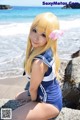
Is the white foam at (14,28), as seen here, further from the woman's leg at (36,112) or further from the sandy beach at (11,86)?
the woman's leg at (36,112)

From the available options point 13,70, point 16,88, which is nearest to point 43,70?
point 16,88

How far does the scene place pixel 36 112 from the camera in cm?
271

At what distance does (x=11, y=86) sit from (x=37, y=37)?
3.50 metres

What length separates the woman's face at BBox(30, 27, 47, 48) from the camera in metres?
2.72

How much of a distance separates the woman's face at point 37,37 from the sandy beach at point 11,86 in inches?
112

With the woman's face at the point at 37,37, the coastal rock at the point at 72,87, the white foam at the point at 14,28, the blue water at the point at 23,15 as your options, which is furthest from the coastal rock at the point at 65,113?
the blue water at the point at 23,15

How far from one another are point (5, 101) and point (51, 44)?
0.80 metres

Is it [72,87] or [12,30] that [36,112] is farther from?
[12,30]

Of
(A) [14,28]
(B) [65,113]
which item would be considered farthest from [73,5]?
(B) [65,113]

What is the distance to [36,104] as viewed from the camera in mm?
2756

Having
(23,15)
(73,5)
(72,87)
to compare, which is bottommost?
(73,5)

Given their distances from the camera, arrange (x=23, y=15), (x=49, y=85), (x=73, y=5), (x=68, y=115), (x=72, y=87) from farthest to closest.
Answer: (x=73, y=5) → (x=23, y=15) → (x=72, y=87) → (x=68, y=115) → (x=49, y=85)

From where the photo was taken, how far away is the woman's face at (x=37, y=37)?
272cm

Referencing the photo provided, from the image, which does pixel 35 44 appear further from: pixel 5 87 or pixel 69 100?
pixel 5 87
